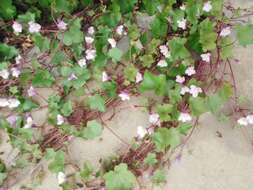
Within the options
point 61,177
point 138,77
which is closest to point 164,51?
point 138,77

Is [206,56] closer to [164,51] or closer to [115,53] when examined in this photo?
[164,51]

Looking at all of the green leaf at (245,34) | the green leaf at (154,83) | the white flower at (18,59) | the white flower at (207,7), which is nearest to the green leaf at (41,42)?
the white flower at (18,59)

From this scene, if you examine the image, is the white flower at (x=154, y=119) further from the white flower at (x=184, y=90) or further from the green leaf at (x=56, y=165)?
the green leaf at (x=56, y=165)

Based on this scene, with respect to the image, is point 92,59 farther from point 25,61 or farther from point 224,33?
point 224,33

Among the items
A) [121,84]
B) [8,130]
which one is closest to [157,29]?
[121,84]

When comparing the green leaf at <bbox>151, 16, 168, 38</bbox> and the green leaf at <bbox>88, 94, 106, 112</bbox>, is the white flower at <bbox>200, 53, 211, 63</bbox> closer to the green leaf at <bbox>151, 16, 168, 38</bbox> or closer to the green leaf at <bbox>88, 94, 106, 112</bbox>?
the green leaf at <bbox>151, 16, 168, 38</bbox>

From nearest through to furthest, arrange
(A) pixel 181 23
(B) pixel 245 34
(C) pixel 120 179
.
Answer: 1. (C) pixel 120 179
2. (B) pixel 245 34
3. (A) pixel 181 23

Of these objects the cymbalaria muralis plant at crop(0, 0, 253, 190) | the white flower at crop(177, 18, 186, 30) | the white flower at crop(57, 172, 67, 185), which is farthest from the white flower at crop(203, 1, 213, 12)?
the white flower at crop(57, 172, 67, 185)

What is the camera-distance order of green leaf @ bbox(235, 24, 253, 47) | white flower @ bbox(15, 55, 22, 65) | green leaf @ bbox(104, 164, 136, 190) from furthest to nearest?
white flower @ bbox(15, 55, 22, 65) → green leaf @ bbox(235, 24, 253, 47) → green leaf @ bbox(104, 164, 136, 190)
